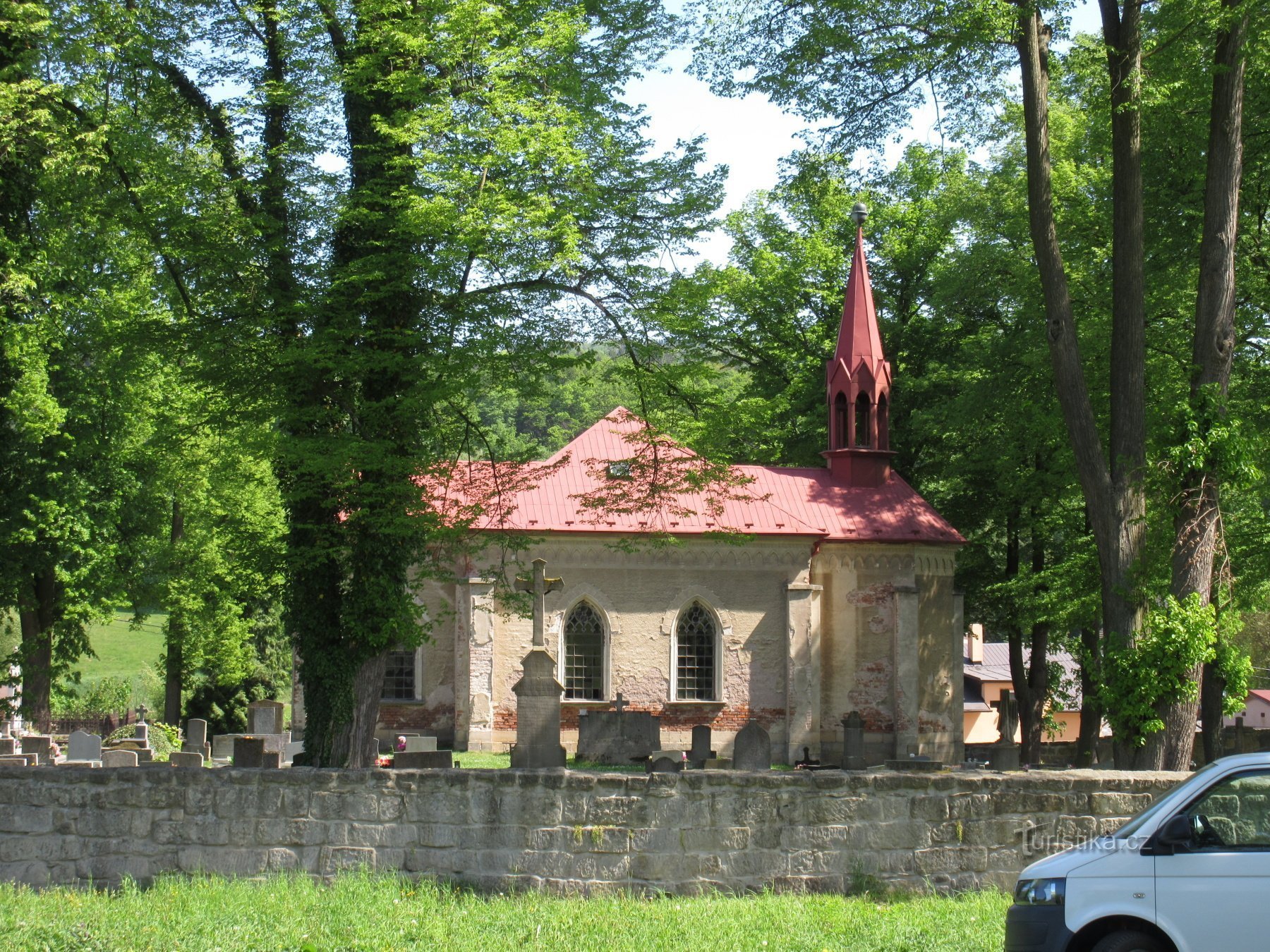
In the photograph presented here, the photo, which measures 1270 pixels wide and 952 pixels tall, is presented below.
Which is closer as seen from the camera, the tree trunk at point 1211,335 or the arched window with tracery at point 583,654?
the tree trunk at point 1211,335

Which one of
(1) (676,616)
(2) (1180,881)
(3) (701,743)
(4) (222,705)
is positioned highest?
(1) (676,616)

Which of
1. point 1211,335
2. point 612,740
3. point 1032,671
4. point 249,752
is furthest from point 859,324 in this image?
point 249,752

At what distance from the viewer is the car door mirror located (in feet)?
20.4

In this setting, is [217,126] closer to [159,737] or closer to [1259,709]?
[159,737]

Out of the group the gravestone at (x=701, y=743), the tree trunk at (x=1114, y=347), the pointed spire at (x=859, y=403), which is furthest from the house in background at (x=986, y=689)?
the tree trunk at (x=1114, y=347)

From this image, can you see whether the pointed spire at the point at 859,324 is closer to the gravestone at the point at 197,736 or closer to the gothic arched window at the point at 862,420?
the gothic arched window at the point at 862,420

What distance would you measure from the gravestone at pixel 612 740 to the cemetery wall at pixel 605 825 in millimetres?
13504

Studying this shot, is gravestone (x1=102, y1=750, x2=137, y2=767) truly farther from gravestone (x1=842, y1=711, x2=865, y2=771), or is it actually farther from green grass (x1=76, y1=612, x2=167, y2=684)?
green grass (x1=76, y1=612, x2=167, y2=684)

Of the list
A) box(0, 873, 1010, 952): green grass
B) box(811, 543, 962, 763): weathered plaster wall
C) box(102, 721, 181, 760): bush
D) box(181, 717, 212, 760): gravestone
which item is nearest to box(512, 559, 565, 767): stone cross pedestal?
box(0, 873, 1010, 952): green grass

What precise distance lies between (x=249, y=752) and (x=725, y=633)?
12.6m

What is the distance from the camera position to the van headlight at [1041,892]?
6406 millimetres

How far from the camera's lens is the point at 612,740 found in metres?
22.5

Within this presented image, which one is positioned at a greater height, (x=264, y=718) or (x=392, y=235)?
(x=392, y=235)

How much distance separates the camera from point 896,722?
2577 centimetres
